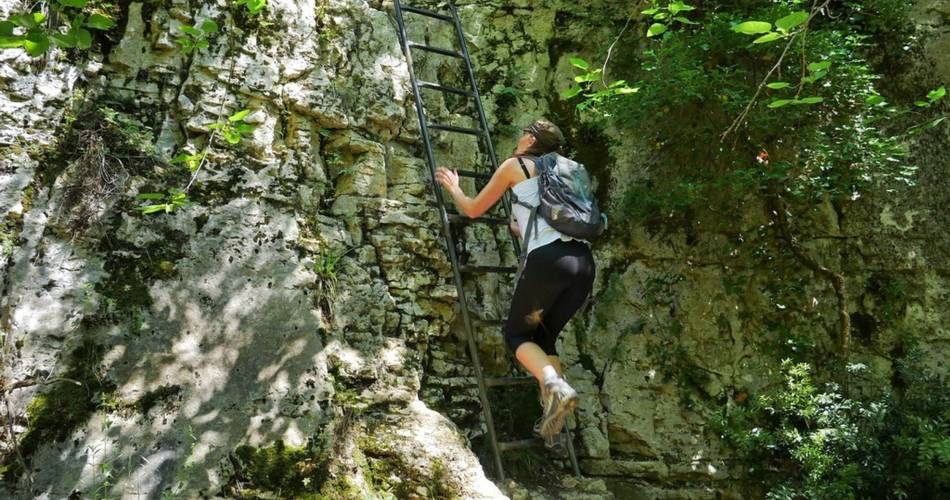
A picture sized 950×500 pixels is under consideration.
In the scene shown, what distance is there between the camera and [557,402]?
3414 millimetres

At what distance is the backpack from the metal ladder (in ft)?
2.09

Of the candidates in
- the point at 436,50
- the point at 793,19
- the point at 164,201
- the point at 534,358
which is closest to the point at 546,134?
the point at 534,358

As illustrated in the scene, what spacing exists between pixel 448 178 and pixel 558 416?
167cm

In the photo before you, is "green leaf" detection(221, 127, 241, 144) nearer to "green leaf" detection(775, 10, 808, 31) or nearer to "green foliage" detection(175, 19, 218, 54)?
"green foliage" detection(175, 19, 218, 54)

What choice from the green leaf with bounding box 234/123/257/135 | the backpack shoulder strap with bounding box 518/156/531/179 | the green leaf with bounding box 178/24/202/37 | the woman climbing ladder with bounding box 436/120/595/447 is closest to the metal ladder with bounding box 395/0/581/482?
the woman climbing ladder with bounding box 436/120/595/447

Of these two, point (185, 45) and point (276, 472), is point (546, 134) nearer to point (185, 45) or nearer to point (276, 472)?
point (185, 45)

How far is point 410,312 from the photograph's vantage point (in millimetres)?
4164

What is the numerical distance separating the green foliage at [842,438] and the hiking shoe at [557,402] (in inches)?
64.4

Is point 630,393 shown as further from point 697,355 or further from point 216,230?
point 216,230

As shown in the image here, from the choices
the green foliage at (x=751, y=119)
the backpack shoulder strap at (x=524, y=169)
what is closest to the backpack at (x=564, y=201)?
the backpack shoulder strap at (x=524, y=169)

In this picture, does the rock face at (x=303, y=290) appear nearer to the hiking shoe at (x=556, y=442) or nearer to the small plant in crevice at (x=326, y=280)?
the small plant in crevice at (x=326, y=280)

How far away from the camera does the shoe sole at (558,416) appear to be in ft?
11.1

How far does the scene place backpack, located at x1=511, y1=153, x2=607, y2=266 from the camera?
3.56 m

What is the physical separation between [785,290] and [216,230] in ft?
12.8
